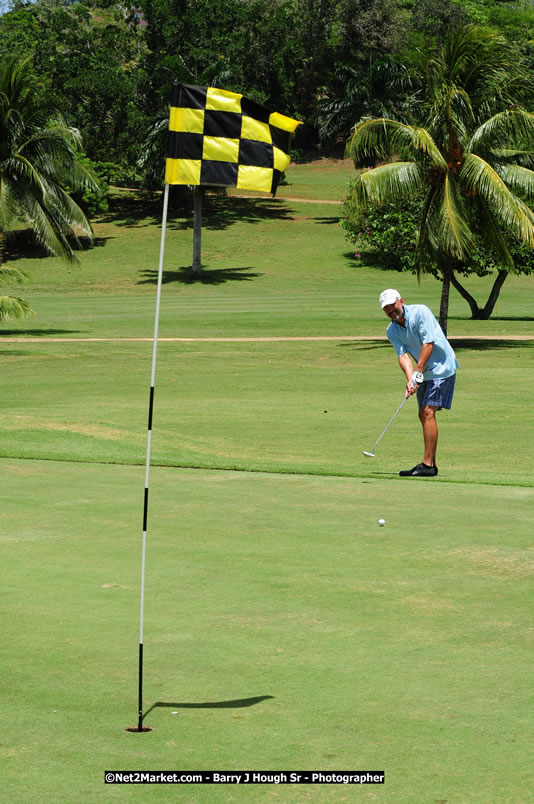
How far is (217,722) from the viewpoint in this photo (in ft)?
13.6

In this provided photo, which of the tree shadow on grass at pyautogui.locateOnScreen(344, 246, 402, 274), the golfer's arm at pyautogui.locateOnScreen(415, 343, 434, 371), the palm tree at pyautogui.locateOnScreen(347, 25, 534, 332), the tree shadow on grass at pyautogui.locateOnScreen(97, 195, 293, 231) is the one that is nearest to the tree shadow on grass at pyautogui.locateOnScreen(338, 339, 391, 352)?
the palm tree at pyautogui.locateOnScreen(347, 25, 534, 332)

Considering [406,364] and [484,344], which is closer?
[406,364]

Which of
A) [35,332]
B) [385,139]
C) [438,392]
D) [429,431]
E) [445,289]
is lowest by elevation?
[35,332]

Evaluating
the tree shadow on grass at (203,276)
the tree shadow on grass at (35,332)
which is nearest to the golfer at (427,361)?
the tree shadow on grass at (35,332)

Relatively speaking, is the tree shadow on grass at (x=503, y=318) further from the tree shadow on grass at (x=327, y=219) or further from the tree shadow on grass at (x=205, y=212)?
the tree shadow on grass at (x=205, y=212)

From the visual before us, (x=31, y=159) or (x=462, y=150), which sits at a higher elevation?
(x=462, y=150)

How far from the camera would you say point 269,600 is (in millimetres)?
5949

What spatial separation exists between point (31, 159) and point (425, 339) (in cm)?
2476

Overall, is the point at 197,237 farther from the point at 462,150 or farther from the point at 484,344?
the point at 462,150

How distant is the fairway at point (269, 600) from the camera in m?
3.84

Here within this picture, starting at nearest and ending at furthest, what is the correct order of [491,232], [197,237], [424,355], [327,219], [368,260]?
1. [424,355]
2. [491,232]
3. [197,237]
4. [368,260]
5. [327,219]

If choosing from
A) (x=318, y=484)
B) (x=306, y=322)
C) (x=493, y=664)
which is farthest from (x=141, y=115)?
(x=493, y=664)

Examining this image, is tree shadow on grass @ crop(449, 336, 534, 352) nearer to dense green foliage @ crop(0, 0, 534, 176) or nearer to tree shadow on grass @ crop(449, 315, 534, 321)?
tree shadow on grass @ crop(449, 315, 534, 321)

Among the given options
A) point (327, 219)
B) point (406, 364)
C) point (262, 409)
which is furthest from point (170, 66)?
point (406, 364)
